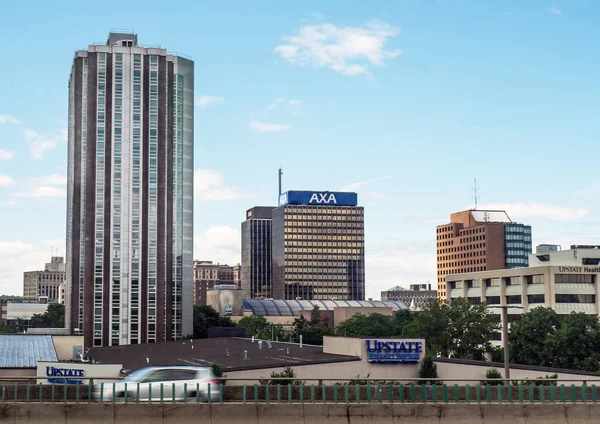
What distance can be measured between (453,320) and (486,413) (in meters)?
88.7

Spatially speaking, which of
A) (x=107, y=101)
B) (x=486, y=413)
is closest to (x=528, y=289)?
(x=107, y=101)

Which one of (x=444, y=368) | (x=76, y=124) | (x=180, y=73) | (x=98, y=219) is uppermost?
(x=180, y=73)

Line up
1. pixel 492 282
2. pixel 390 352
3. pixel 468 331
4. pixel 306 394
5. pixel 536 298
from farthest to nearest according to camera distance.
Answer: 1. pixel 492 282
2. pixel 536 298
3. pixel 468 331
4. pixel 390 352
5. pixel 306 394

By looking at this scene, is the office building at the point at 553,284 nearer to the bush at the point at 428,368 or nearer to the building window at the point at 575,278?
the building window at the point at 575,278

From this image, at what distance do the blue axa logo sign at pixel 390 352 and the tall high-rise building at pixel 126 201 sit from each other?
117589 millimetres

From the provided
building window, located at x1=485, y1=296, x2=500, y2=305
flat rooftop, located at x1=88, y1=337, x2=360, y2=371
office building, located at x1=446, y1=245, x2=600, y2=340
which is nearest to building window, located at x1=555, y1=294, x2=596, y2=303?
office building, located at x1=446, y1=245, x2=600, y2=340

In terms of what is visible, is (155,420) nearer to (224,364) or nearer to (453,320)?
(224,364)

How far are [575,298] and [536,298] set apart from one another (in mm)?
7451

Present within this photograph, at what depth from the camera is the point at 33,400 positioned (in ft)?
116

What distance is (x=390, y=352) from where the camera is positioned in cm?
7562

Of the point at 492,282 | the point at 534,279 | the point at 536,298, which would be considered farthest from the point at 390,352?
the point at 492,282

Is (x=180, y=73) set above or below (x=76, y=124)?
above

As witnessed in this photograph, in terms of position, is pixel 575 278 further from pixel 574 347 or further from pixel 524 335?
pixel 574 347

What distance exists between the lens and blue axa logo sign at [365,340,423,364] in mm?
75312
